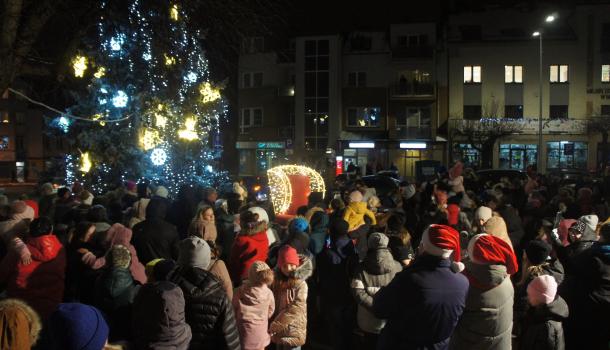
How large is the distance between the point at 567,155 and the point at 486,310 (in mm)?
41190

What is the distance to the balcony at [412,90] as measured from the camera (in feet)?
143

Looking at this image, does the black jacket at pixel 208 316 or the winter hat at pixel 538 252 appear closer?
the black jacket at pixel 208 316

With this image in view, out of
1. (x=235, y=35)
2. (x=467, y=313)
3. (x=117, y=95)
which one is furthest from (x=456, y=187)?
(x=117, y=95)

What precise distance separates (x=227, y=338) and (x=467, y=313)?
1.77 meters

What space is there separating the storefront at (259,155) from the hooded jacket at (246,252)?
132 feet

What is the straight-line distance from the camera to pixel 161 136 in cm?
2031

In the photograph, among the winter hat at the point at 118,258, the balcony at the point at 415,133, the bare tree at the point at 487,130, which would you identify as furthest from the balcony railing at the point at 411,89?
the winter hat at the point at 118,258

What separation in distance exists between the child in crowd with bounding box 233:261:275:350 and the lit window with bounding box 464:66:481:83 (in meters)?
41.2

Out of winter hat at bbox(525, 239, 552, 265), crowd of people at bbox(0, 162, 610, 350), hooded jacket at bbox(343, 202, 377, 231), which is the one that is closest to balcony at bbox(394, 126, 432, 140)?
crowd of people at bbox(0, 162, 610, 350)

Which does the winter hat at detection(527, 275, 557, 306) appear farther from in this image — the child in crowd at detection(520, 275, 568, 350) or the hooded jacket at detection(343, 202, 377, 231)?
the hooded jacket at detection(343, 202, 377, 231)

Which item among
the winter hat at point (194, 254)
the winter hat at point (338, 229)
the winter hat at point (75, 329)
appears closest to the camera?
the winter hat at point (75, 329)

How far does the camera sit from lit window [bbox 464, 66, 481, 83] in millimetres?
42969

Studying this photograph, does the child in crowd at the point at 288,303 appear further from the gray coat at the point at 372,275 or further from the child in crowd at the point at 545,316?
the child in crowd at the point at 545,316

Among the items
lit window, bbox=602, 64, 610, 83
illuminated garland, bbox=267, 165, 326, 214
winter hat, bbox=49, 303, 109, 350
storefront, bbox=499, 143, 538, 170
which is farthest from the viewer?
storefront, bbox=499, 143, 538, 170
